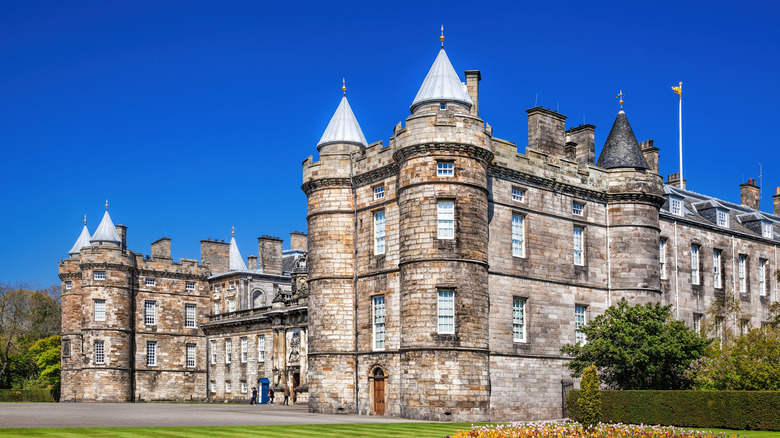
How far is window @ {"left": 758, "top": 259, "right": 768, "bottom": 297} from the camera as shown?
1973 inches

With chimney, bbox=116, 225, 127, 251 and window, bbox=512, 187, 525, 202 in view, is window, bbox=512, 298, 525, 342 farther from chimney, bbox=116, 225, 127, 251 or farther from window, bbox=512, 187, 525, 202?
chimney, bbox=116, 225, 127, 251

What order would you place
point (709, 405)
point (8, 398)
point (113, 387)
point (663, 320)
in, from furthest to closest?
point (8, 398) → point (113, 387) → point (663, 320) → point (709, 405)

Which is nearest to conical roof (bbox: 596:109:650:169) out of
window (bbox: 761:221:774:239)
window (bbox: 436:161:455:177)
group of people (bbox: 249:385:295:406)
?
window (bbox: 436:161:455:177)

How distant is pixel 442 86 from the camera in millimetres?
36656

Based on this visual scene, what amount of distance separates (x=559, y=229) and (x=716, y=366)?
Result: 362 inches

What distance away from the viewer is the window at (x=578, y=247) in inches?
1559

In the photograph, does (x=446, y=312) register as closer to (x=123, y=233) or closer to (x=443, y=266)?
(x=443, y=266)

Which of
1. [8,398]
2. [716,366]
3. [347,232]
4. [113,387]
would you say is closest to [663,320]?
[716,366]

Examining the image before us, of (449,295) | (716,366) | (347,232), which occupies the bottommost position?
(716,366)

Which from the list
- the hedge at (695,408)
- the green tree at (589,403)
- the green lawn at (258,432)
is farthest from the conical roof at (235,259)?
the green tree at (589,403)

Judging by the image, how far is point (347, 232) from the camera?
38.4 metres

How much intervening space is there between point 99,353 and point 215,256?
11.9 m

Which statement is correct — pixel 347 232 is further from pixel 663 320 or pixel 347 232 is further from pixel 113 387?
pixel 113 387

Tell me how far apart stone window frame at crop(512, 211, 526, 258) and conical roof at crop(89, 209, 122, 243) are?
112ft
